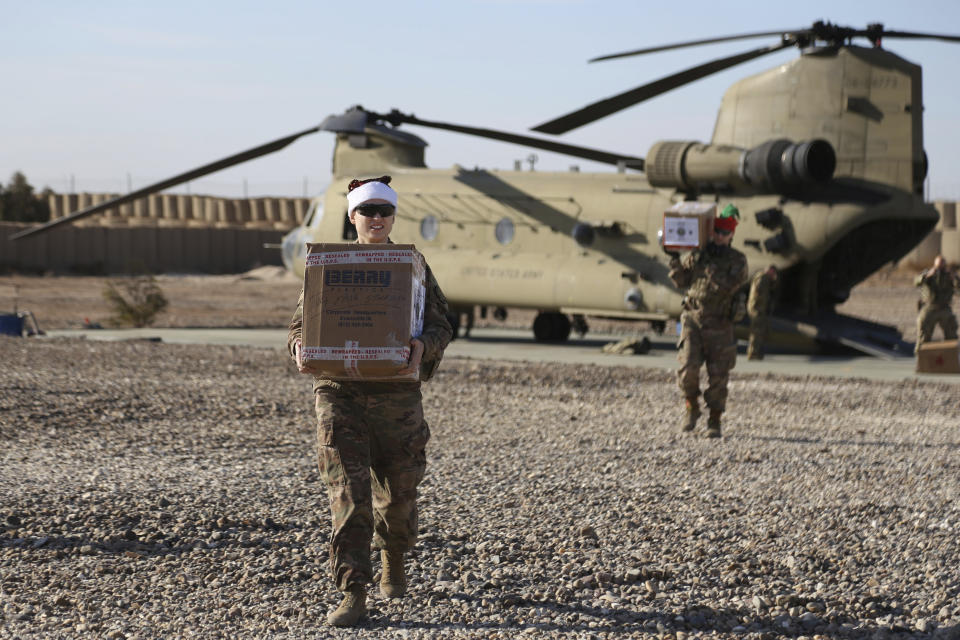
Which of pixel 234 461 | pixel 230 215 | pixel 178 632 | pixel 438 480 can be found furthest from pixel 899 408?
pixel 230 215

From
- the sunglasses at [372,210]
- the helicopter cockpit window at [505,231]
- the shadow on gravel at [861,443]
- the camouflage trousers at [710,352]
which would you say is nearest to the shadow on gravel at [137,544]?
the sunglasses at [372,210]

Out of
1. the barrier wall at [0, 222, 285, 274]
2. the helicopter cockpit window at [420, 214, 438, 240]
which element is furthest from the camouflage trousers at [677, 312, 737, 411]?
the barrier wall at [0, 222, 285, 274]

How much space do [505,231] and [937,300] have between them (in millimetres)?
6851

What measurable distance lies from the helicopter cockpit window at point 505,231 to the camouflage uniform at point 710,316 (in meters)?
9.81

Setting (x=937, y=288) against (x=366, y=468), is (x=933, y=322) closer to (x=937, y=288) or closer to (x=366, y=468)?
(x=937, y=288)

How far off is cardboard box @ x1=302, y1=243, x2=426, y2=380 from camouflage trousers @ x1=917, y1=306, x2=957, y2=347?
13.1 metres

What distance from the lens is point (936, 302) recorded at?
639 inches

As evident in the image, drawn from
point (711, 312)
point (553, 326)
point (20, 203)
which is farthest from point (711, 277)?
point (20, 203)

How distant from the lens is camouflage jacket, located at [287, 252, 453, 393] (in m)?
4.80

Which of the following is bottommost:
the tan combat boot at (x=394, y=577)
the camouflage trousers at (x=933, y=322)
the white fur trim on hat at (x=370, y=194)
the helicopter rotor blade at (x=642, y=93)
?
the tan combat boot at (x=394, y=577)

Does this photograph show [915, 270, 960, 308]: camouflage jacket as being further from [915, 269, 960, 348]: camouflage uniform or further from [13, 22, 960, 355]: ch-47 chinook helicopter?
[13, 22, 960, 355]: ch-47 chinook helicopter

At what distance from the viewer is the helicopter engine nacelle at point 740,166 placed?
16328 mm

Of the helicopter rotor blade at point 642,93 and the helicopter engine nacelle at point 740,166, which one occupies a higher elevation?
the helicopter rotor blade at point 642,93

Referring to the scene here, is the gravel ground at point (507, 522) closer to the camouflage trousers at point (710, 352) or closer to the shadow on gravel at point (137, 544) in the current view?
the shadow on gravel at point (137, 544)
